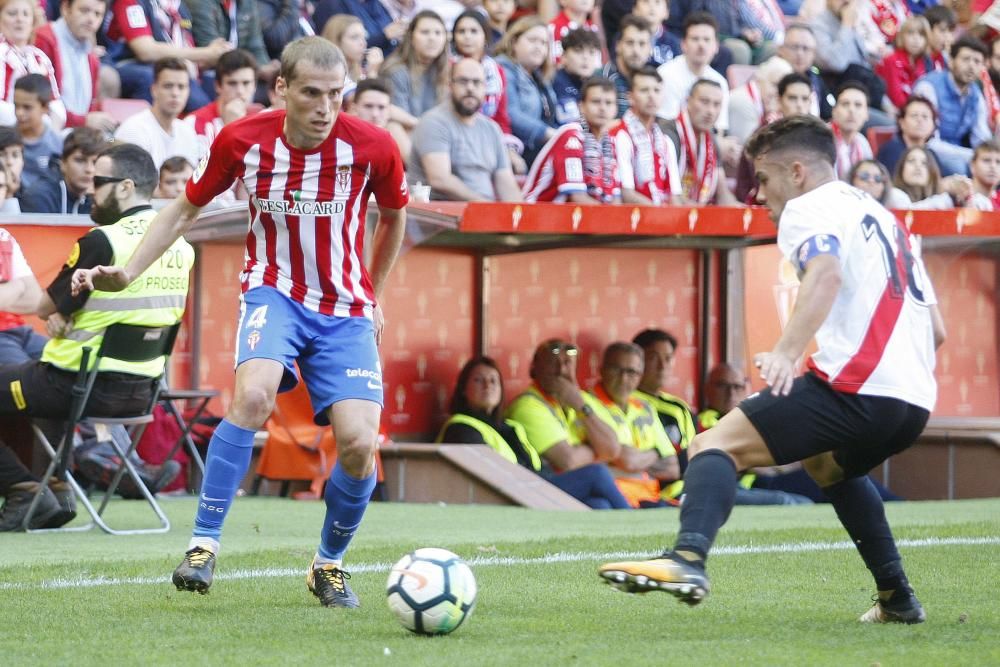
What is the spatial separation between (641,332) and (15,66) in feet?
16.8

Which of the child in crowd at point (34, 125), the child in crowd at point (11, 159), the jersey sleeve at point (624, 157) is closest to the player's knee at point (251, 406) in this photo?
the child in crowd at point (11, 159)

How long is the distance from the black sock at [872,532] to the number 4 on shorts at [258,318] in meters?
2.01

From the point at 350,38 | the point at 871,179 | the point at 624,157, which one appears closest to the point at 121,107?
the point at 350,38

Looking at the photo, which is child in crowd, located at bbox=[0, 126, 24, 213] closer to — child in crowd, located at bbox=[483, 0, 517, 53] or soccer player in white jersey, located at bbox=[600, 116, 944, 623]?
child in crowd, located at bbox=[483, 0, 517, 53]

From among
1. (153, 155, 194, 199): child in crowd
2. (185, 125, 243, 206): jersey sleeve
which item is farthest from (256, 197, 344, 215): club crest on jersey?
(153, 155, 194, 199): child in crowd

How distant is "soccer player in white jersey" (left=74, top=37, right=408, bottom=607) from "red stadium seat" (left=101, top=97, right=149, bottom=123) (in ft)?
23.7

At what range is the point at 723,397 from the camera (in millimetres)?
13039

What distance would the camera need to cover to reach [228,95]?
12562 millimetres

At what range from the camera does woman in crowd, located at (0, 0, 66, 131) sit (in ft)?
39.8

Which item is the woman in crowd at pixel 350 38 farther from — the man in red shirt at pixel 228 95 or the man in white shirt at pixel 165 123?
the man in white shirt at pixel 165 123

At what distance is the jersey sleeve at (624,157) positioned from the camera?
12844mm

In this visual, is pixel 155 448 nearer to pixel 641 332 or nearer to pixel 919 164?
pixel 641 332

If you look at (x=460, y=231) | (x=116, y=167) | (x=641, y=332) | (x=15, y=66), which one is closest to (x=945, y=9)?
(x=641, y=332)

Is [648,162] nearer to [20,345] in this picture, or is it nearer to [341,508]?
[20,345]
